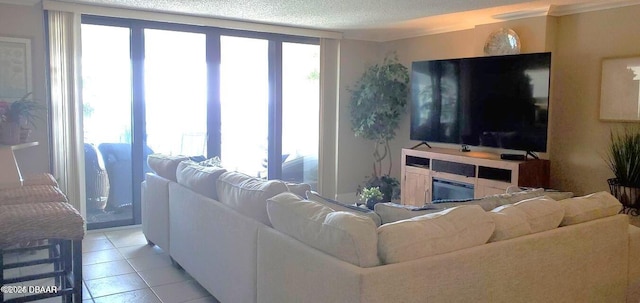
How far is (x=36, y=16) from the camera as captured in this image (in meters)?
4.82

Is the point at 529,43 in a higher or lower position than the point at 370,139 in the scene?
higher

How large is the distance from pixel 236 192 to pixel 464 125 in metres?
3.47

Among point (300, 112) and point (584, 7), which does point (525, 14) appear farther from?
point (300, 112)

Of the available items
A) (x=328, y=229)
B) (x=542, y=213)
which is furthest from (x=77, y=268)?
(x=542, y=213)

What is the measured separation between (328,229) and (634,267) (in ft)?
6.60

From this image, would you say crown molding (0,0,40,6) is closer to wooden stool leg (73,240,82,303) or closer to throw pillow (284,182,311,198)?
wooden stool leg (73,240,82,303)

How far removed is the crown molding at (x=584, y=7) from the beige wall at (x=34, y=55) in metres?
5.06

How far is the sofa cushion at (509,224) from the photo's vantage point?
2.29m

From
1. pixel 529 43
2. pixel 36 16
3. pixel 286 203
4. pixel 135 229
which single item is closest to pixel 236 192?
pixel 286 203

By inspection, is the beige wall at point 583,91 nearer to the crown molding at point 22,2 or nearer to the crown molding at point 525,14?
the crown molding at point 525,14

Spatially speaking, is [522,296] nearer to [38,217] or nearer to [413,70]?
[38,217]

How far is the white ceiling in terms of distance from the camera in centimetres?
466

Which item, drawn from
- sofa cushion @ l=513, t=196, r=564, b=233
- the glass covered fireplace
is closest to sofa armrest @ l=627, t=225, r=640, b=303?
sofa cushion @ l=513, t=196, r=564, b=233

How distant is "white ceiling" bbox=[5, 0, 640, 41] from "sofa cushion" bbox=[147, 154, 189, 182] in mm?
1516
